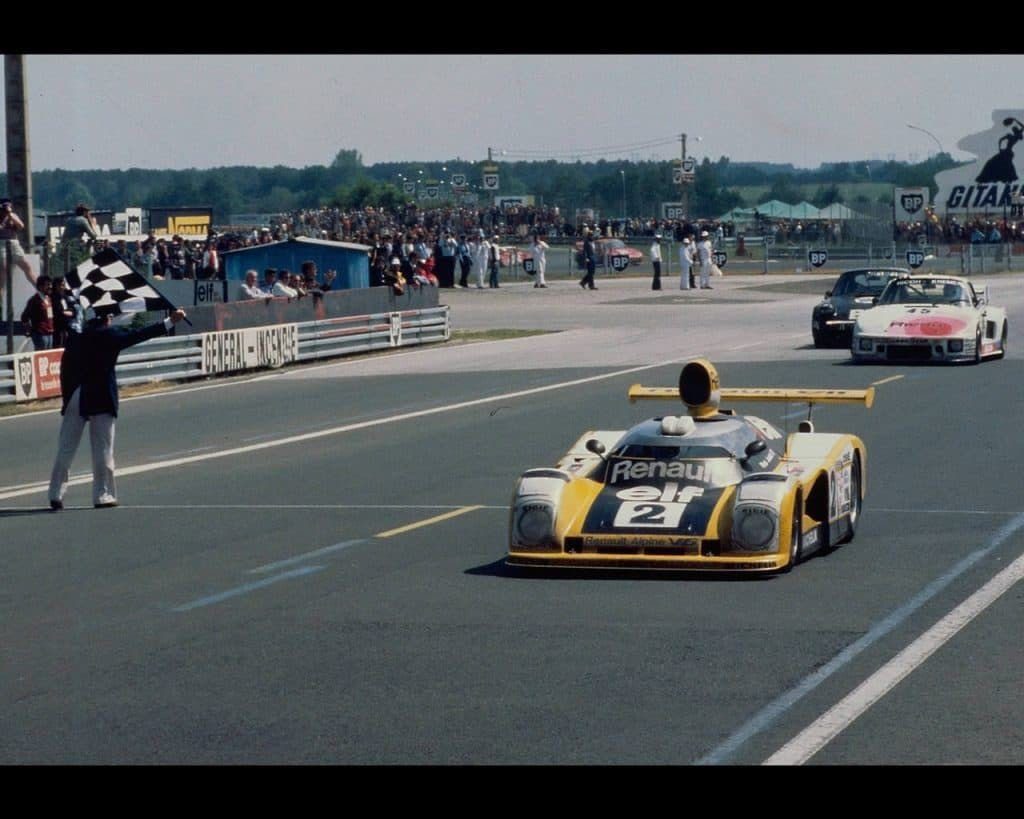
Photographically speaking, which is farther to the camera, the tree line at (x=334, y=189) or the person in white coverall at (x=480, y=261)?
the tree line at (x=334, y=189)

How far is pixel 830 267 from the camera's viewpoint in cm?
7144

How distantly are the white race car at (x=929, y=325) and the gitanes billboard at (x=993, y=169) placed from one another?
174 ft

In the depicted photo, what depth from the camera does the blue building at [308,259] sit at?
42.6 metres

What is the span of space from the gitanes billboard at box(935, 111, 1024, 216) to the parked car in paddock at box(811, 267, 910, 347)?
165 feet

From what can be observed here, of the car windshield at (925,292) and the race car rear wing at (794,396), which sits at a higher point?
the car windshield at (925,292)

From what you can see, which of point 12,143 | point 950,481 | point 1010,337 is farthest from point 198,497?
point 1010,337

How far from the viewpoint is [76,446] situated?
15641mm

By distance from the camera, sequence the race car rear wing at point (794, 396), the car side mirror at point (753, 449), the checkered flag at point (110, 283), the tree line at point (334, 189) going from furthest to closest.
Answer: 1. the tree line at point (334, 189)
2. the checkered flag at point (110, 283)
3. the race car rear wing at point (794, 396)
4. the car side mirror at point (753, 449)

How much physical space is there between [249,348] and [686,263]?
29366 mm

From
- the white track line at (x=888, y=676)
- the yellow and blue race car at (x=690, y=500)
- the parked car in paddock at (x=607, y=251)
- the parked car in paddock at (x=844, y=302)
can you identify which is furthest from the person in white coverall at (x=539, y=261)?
the white track line at (x=888, y=676)

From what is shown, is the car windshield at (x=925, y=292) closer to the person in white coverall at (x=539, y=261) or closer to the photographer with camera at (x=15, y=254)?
the photographer with camera at (x=15, y=254)

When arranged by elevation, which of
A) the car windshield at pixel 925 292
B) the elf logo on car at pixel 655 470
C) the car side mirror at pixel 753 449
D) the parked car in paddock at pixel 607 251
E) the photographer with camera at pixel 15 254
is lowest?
the elf logo on car at pixel 655 470

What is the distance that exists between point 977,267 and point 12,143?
4743cm
